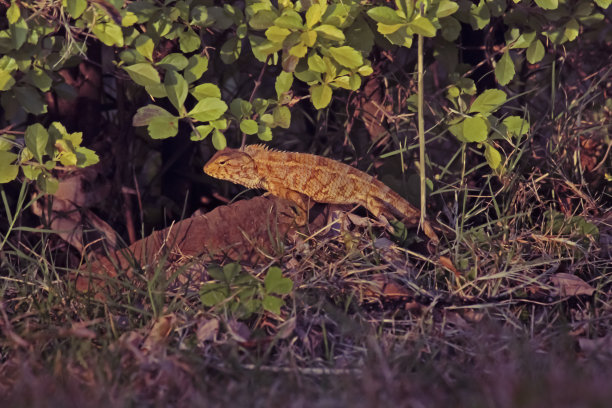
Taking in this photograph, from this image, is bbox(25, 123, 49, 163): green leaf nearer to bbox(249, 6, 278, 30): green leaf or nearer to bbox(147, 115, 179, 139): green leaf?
bbox(147, 115, 179, 139): green leaf

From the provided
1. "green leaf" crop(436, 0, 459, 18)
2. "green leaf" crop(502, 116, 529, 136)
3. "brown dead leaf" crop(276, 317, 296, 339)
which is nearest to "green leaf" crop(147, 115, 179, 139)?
"brown dead leaf" crop(276, 317, 296, 339)

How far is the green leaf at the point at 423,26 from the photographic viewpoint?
3983 mm

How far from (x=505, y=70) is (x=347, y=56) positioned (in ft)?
3.67

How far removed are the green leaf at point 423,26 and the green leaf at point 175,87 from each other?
3.92 feet

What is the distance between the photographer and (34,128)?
13.7ft

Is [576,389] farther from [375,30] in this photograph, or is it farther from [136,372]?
[375,30]

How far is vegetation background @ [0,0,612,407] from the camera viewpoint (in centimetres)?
326

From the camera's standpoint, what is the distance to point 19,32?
163 inches

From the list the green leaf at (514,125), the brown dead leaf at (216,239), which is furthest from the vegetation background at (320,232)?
the brown dead leaf at (216,239)

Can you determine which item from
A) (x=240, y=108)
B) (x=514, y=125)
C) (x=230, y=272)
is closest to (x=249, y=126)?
(x=240, y=108)

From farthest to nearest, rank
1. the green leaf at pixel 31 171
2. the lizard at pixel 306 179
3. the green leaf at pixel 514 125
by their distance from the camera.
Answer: the lizard at pixel 306 179
the green leaf at pixel 514 125
the green leaf at pixel 31 171

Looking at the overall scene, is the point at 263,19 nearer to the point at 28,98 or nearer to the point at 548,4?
the point at 28,98

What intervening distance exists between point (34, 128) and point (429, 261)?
206 centimetres

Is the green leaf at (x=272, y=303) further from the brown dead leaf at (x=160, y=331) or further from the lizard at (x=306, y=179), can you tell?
the lizard at (x=306, y=179)
